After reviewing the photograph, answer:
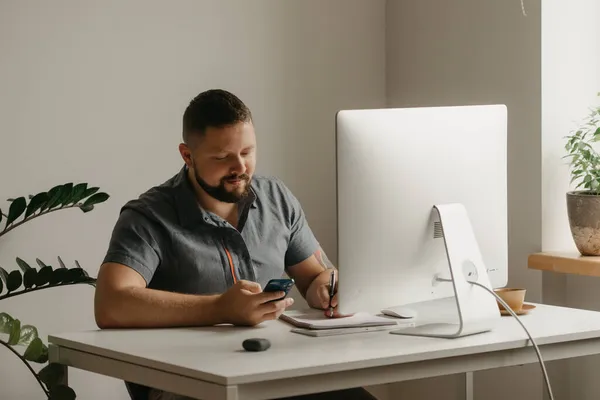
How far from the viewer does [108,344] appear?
224 centimetres

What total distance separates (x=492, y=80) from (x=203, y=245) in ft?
4.73

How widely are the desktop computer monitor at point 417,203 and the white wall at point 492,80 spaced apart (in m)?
1.05

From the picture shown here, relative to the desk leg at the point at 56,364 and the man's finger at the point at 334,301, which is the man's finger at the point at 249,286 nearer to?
the man's finger at the point at 334,301

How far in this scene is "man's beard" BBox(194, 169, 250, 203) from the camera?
2619 mm

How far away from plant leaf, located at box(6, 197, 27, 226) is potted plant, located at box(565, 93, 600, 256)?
5.52ft

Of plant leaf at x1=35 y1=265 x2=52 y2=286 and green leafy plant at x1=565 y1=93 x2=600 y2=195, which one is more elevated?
green leafy plant at x1=565 y1=93 x2=600 y2=195

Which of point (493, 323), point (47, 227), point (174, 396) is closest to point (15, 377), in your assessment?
point (47, 227)

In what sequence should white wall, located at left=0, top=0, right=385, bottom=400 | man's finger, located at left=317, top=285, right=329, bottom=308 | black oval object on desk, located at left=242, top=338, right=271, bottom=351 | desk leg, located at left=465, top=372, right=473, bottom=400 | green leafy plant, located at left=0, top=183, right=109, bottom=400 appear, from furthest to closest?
white wall, located at left=0, top=0, right=385, bottom=400 < green leafy plant, located at left=0, top=183, right=109, bottom=400 < desk leg, located at left=465, top=372, right=473, bottom=400 < man's finger, located at left=317, top=285, right=329, bottom=308 < black oval object on desk, located at left=242, top=338, right=271, bottom=351

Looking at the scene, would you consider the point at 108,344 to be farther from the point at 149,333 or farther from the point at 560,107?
the point at 560,107

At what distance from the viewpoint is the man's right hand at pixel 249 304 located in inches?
93.2

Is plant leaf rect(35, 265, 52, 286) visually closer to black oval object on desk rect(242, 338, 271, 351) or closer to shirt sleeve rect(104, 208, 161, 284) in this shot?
shirt sleeve rect(104, 208, 161, 284)

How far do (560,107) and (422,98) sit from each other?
0.67 meters

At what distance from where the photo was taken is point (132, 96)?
11.7ft

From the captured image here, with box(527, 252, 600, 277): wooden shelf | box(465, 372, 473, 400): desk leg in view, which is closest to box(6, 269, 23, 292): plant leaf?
box(465, 372, 473, 400): desk leg
